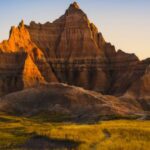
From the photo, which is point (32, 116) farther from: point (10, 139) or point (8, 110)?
point (10, 139)

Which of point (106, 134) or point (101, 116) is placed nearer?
point (106, 134)

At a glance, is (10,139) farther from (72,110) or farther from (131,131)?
(72,110)

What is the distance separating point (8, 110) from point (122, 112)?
45.4 metres

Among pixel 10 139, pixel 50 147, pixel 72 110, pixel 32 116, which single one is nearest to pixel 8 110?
pixel 32 116

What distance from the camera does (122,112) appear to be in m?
187

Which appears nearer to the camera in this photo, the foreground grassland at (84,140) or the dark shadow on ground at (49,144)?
the foreground grassland at (84,140)

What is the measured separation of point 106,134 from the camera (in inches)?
3467

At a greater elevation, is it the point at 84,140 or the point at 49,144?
the point at 84,140

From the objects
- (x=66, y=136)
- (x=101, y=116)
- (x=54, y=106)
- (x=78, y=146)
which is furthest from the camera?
(x=54, y=106)

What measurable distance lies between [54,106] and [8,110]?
18279mm

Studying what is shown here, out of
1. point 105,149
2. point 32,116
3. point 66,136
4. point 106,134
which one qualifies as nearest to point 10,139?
point 66,136

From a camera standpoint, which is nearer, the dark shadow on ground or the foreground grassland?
the foreground grassland

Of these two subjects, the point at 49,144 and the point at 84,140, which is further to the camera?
the point at 84,140

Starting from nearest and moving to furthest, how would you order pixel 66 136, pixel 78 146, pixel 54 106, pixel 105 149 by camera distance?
pixel 105 149
pixel 78 146
pixel 66 136
pixel 54 106
